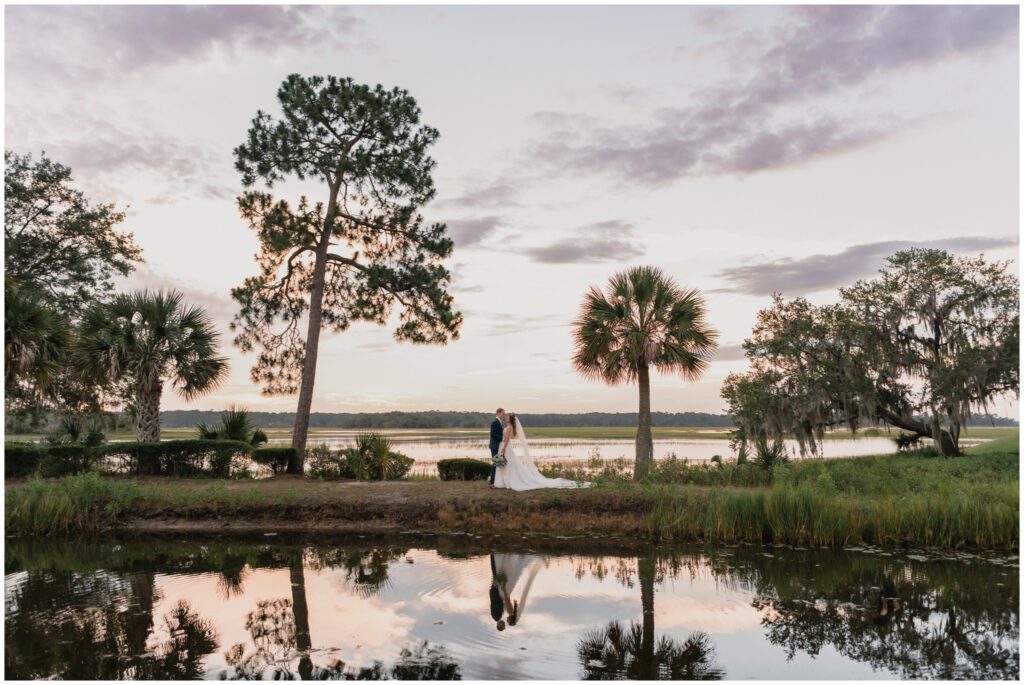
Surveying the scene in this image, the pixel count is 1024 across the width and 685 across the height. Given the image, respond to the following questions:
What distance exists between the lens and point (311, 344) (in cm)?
2403

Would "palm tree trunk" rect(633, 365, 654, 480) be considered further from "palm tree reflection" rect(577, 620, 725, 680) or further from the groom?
"palm tree reflection" rect(577, 620, 725, 680)

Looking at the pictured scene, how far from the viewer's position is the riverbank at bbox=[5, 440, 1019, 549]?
13305 mm

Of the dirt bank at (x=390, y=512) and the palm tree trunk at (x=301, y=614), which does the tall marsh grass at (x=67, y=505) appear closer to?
the dirt bank at (x=390, y=512)

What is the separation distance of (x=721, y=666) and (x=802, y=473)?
13426 millimetres

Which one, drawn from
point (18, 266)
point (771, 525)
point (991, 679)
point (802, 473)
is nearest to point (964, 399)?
point (802, 473)

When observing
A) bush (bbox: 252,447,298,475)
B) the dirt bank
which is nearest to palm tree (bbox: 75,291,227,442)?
bush (bbox: 252,447,298,475)

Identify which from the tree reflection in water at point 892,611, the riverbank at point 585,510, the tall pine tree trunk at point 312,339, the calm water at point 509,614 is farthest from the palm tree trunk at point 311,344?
the tree reflection in water at point 892,611

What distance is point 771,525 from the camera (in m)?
13.7

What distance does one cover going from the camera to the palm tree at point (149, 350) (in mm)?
22781

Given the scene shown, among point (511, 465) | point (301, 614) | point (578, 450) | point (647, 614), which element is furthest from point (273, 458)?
point (578, 450)

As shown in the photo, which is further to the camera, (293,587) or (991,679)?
(293,587)

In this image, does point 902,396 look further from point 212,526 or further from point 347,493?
point 212,526

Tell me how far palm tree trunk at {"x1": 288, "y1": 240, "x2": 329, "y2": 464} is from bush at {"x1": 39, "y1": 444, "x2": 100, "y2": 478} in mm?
5799

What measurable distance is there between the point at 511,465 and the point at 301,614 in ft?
29.7
